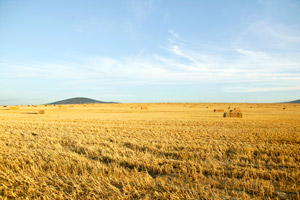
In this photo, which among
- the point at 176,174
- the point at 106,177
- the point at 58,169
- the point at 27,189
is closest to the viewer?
the point at 27,189

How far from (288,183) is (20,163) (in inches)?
273

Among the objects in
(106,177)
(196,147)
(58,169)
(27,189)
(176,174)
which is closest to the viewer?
(27,189)

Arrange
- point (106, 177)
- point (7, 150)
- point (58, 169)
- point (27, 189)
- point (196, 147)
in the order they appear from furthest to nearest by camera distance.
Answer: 1. point (196, 147)
2. point (7, 150)
3. point (58, 169)
4. point (106, 177)
5. point (27, 189)

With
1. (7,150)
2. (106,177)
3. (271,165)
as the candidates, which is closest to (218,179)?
(271,165)

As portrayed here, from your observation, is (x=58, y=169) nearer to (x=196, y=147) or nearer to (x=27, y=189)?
(x=27, y=189)

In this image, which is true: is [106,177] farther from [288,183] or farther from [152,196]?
[288,183]

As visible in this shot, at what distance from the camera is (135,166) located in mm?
5594

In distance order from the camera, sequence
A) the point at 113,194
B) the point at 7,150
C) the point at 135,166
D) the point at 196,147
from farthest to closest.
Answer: the point at 196,147, the point at 7,150, the point at 135,166, the point at 113,194

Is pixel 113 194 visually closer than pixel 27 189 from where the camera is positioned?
Yes

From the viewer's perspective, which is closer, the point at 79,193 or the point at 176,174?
the point at 79,193

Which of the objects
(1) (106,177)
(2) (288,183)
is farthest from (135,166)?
(2) (288,183)

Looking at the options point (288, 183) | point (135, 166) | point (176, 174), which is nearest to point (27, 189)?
point (135, 166)

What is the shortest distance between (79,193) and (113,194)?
0.76 meters

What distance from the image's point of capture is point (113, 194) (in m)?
3.78
